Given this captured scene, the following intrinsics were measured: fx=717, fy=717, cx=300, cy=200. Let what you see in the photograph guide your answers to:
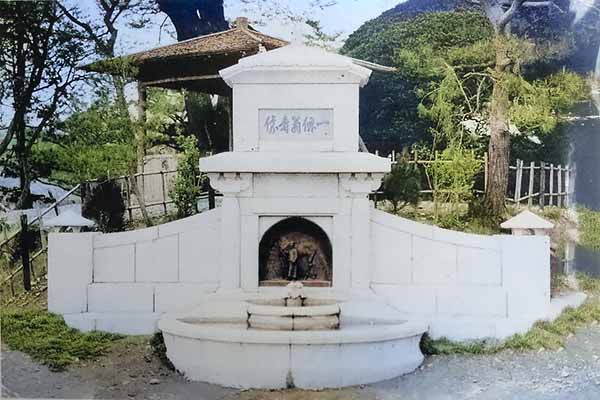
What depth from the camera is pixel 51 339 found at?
3162 millimetres

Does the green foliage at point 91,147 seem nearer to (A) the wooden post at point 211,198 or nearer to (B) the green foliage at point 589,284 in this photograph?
(A) the wooden post at point 211,198

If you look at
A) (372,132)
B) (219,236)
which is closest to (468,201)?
(372,132)

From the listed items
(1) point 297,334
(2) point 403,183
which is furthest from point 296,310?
(2) point 403,183

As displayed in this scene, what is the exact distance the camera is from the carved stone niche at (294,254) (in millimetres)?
3131

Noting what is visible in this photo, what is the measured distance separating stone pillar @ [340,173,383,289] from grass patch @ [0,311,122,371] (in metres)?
1.09

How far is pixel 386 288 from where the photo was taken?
3080 millimetres

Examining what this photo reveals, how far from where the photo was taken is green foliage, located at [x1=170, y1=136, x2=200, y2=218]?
3.14m

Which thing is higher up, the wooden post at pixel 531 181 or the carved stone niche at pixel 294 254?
the wooden post at pixel 531 181

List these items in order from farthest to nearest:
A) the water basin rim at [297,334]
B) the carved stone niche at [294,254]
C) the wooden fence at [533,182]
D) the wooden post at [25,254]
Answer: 1. the wooden post at [25,254]
2. the carved stone niche at [294,254]
3. the wooden fence at [533,182]
4. the water basin rim at [297,334]

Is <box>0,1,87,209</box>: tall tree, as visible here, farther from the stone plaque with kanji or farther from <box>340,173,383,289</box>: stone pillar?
<box>340,173,383,289</box>: stone pillar

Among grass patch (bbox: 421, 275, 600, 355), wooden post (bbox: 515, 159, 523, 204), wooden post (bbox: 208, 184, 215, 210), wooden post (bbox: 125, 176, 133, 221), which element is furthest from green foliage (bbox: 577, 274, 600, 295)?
wooden post (bbox: 125, 176, 133, 221)

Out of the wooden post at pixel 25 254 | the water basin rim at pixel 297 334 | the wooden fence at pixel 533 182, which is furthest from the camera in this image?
the wooden post at pixel 25 254

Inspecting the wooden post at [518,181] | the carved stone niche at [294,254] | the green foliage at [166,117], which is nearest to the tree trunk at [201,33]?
the green foliage at [166,117]

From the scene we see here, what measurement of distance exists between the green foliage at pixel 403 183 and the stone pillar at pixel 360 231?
6 centimetres
